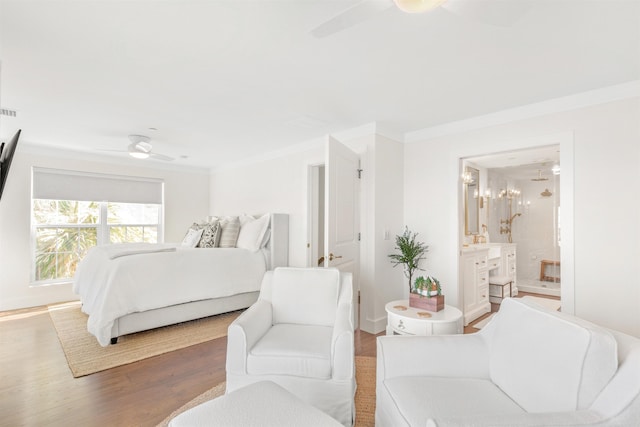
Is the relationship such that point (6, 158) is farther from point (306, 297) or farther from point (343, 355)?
point (343, 355)

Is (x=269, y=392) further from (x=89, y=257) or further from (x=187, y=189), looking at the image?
(x=187, y=189)

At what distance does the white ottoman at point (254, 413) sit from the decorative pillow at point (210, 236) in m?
3.13

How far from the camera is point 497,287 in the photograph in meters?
4.51

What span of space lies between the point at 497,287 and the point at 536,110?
2.71 metres

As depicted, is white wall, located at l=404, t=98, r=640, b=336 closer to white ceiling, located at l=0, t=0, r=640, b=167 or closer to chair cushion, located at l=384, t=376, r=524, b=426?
white ceiling, located at l=0, t=0, r=640, b=167

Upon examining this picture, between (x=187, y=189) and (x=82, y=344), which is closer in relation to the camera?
(x=82, y=344)

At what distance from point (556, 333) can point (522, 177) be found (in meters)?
5.23

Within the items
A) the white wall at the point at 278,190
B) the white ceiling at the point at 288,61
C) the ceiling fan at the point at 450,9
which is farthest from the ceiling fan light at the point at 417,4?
the white wall at the point at 278,190

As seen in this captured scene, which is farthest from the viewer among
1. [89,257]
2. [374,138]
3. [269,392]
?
[89,257]

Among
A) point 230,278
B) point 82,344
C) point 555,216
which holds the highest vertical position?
point 555,216

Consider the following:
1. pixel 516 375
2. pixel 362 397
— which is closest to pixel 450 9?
pixel 516 375

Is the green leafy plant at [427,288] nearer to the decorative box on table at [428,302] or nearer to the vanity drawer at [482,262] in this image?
the decorative box on table at [428,302]

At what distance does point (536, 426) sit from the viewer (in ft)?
3.12

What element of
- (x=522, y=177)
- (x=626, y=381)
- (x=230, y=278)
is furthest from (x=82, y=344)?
(x=522, y=177)
